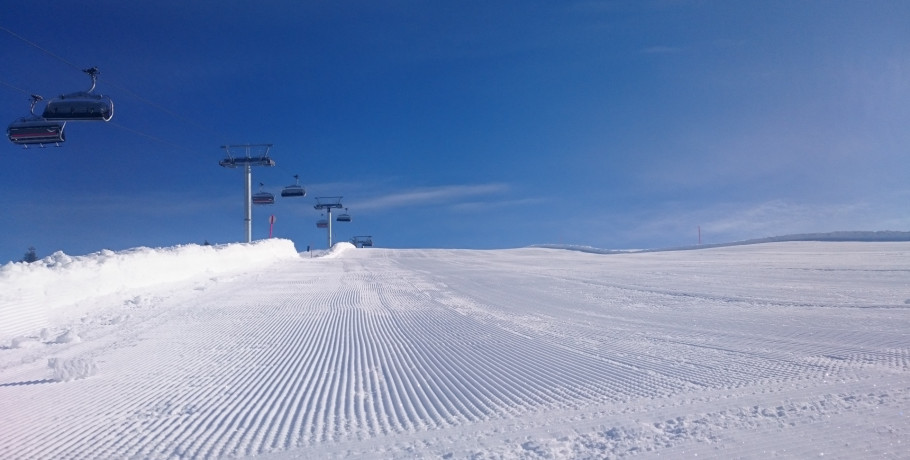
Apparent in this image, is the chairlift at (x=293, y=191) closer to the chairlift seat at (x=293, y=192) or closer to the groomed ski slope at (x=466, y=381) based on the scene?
the chairlift seat at (x=293, y=192)

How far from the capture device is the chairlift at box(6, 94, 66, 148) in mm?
17078

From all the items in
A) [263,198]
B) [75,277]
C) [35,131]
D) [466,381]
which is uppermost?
[263,198]

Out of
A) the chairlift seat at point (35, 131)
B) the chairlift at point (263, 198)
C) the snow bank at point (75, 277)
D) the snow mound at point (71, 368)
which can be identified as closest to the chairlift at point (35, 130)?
the chairlift seat at point (35, 131)

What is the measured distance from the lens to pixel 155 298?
12.8m

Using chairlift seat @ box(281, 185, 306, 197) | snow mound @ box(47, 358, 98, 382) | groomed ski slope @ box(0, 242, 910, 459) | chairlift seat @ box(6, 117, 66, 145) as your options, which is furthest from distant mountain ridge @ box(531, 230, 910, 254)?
snow mound @ box(47, 358, 98, 382)

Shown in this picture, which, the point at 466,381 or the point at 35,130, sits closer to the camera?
the point at 466,381

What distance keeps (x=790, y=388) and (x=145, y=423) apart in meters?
4.98

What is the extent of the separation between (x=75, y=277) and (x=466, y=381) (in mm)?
8965

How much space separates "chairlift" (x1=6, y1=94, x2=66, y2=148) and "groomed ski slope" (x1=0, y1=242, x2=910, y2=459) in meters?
8.35

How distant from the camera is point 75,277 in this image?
1099 centimetres

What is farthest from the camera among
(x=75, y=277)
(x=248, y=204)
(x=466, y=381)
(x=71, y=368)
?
(x=248, y=204)

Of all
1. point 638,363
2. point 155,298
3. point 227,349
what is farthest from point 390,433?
point 155,298

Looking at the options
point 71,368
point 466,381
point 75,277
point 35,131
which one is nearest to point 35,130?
point 35,131

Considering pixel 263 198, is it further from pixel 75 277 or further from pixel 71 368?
pixel 71 368
